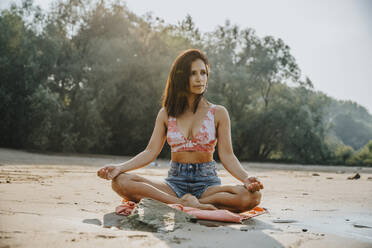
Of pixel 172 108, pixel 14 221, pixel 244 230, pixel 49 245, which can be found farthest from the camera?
pixel 172 108

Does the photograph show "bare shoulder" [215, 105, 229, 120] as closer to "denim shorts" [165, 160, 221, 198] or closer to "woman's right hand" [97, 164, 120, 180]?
"denim shorts" [165, 160, 221, 198]

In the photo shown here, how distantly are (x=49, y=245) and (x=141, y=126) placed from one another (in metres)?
17.9

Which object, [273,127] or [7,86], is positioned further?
[273,127]

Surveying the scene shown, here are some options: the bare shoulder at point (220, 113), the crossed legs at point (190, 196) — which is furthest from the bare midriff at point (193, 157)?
the bare shoulder at point (220, 113)

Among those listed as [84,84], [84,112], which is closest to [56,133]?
[84,112]

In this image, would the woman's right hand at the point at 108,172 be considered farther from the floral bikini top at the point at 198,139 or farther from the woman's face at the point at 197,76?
the woman's face at the point at 197,76

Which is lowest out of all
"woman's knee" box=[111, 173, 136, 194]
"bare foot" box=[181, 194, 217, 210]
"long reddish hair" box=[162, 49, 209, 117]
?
"bare foot" box=[181, 194, 217, 210]

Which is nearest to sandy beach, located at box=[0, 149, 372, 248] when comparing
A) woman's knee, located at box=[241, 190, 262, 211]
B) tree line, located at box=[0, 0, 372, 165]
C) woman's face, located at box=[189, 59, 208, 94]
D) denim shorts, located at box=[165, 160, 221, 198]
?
woman's knee, located at box=[241, 190, 262, 211]

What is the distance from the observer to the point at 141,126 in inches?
779

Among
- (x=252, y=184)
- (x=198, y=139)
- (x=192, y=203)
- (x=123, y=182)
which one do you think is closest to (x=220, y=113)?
(x=198, y=139)

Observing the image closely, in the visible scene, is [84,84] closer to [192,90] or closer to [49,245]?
[192,90]

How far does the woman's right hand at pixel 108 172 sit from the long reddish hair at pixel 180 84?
789 millimetres

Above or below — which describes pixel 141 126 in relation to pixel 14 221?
above

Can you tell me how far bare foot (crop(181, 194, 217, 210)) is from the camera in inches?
127
